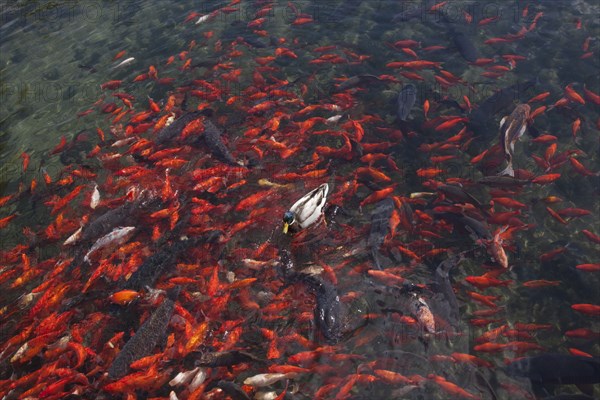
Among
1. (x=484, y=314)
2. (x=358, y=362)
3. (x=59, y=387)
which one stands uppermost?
(x=59, y=387)

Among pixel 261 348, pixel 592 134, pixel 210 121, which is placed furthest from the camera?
pixel 210 121

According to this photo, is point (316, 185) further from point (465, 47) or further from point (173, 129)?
point (465, 47)

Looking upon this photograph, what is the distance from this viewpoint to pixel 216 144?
9.05 meters

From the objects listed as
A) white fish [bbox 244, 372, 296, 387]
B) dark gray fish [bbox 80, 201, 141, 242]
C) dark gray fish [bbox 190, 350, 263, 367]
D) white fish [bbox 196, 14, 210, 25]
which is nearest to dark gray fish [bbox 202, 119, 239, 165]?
dark gray fish [bbox 80, 201, 141, 242]

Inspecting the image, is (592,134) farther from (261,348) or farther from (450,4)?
(261,348)

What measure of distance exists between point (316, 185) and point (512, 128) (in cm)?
446

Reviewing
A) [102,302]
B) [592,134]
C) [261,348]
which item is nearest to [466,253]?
[261,348]

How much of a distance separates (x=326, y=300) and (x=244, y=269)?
5.32 ft

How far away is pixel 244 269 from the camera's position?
23.5 ft

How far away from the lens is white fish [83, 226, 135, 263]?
7.54m

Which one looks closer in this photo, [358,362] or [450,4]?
[358,362]

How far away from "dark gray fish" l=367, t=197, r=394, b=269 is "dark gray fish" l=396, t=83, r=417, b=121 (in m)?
2.71

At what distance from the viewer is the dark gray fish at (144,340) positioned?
581 cm

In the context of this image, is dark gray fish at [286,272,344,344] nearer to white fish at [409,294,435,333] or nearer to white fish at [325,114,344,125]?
white fish at [409,294,435,333]
